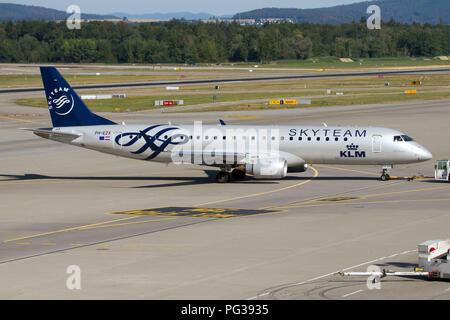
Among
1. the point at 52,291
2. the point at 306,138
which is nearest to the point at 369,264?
the point at 52,291

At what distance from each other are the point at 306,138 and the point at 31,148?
37.5m

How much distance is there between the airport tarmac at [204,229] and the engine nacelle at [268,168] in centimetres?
115

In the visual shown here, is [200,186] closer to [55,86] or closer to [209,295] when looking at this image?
[55,86]

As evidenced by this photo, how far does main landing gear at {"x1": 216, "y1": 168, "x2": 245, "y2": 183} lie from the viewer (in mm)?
60438

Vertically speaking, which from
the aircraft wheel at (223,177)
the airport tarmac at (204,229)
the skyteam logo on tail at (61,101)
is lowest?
the airport tarmac at (204,229)

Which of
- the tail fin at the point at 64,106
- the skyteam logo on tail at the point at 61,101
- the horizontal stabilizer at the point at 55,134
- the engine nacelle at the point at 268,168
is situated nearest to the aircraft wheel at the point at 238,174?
the engine nacelle at the point at 268,168

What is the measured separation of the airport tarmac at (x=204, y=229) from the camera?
2919 centimetres

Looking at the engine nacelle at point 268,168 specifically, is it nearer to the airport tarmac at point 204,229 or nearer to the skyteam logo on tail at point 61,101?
the airport tarmac at point 204,229

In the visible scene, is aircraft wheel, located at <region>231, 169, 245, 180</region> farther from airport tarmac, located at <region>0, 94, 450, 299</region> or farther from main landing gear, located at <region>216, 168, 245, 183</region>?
airport tarmac, located at <region>0, 94, 450, 299</region>

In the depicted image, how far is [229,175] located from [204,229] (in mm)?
18999

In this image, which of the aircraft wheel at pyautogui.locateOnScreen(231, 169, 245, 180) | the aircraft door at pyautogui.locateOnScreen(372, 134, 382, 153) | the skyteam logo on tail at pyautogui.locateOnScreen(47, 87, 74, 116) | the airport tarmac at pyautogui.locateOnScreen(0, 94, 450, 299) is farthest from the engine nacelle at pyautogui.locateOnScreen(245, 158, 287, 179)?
the skyteam logo on tail at pyautogui.locateOnScreen(47, 87, 74, 116)

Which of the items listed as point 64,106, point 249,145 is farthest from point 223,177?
point 64,106

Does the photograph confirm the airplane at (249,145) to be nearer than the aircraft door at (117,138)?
Yes

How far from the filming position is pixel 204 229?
4184 centimetres
